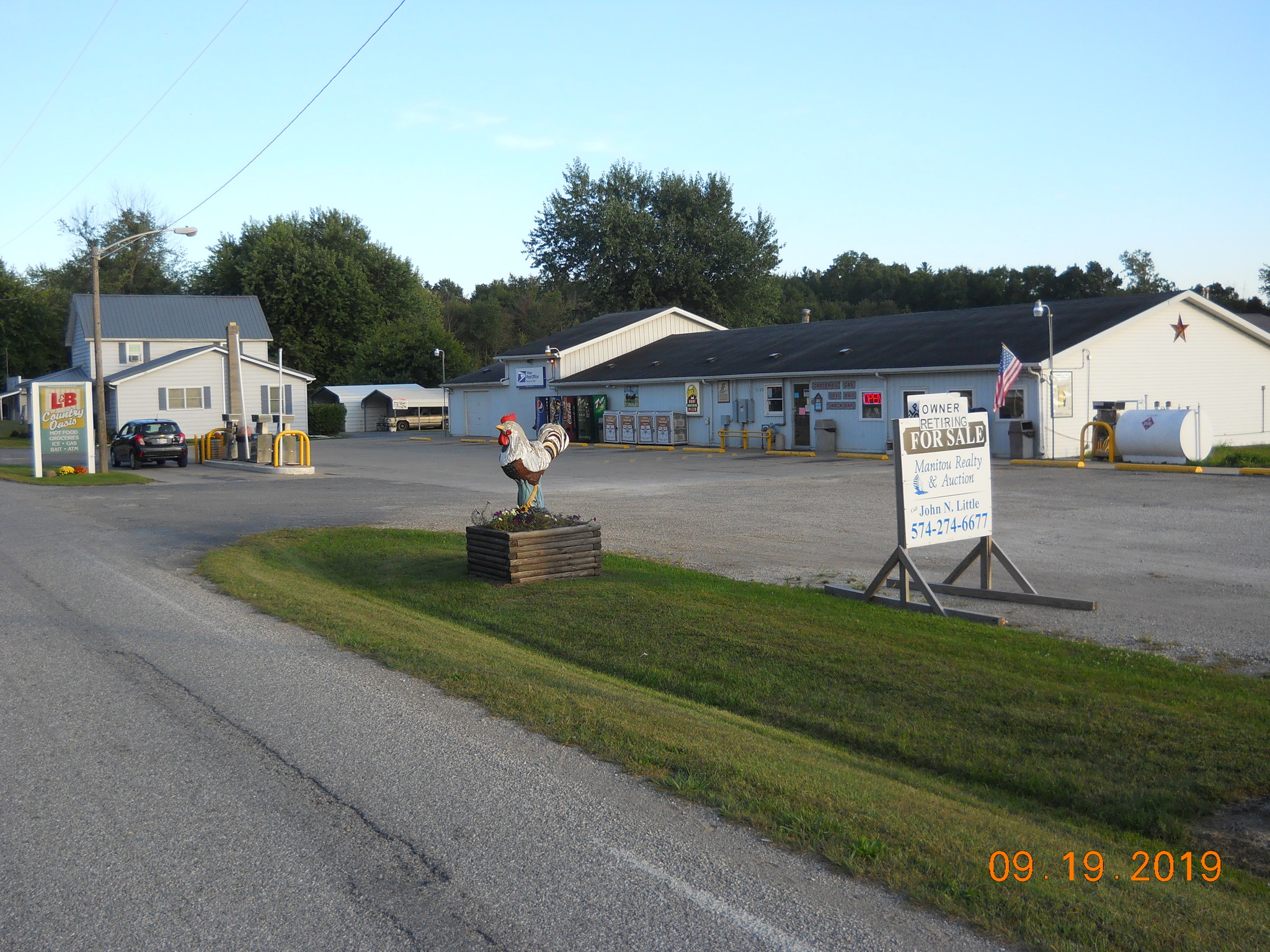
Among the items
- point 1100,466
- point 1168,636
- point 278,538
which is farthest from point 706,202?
point 1168,636

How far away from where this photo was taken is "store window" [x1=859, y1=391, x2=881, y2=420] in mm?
33469

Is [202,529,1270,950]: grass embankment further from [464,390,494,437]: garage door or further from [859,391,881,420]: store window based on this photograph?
[464,390,494,437]: garage door

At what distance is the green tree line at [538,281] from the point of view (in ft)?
223

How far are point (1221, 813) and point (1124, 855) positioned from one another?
2.75 ft

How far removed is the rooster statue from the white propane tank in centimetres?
1877

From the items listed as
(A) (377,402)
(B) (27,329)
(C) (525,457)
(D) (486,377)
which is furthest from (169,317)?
(C) (525,457)

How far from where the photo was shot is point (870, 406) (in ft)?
111

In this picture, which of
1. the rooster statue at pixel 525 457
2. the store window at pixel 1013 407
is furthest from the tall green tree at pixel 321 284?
the rooster statue at pixel 525 457

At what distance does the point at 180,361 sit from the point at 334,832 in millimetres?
49031

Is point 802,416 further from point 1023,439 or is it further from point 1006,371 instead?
point 1006,371

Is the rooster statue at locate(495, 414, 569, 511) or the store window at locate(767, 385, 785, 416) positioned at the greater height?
the store window at locate(767, 385, 785, 416)

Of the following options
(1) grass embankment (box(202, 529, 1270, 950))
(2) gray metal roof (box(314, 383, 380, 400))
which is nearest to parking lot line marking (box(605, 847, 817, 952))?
(1) grass embankment (box(202, 529, 1270, 950))

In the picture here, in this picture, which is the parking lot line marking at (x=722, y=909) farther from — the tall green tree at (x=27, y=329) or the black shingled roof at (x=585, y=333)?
the tall green tree at (x=27, y=329)

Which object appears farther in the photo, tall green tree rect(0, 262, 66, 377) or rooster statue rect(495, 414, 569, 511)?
tall green tree rect(0, 262, 66, 377)
